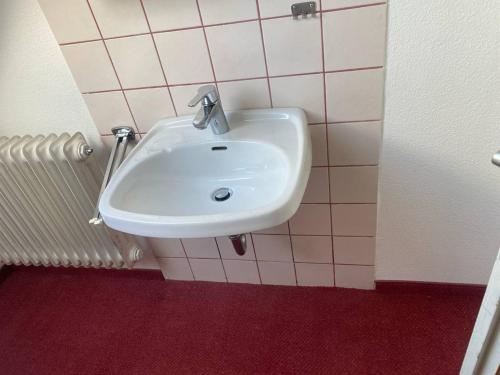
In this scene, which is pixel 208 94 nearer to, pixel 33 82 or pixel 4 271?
pixel 33 82

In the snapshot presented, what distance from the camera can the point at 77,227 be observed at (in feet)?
4.71

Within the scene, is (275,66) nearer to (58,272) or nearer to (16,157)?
(16,157)

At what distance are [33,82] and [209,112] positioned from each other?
66cm

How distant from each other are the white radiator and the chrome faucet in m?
0.49

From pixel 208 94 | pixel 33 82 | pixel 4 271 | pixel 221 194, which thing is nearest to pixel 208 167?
Result: pixel 221 194

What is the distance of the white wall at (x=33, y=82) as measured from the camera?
1088 mm

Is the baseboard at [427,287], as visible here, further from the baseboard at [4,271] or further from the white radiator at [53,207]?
the baseboard at [4,271]

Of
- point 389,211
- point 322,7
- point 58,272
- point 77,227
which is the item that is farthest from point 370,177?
point 58,272

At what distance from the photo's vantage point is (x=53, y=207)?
139 cm

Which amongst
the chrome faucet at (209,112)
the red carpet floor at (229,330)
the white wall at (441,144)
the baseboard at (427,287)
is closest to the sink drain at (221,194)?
the chrome faucet at (209,112)

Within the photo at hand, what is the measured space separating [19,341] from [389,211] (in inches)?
62.8

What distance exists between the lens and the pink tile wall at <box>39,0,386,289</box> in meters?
A: 0.94

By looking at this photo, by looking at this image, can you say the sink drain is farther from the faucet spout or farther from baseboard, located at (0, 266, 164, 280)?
baseboard, located at (0, 266, 164, 280)

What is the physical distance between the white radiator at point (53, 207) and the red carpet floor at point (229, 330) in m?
0.23
